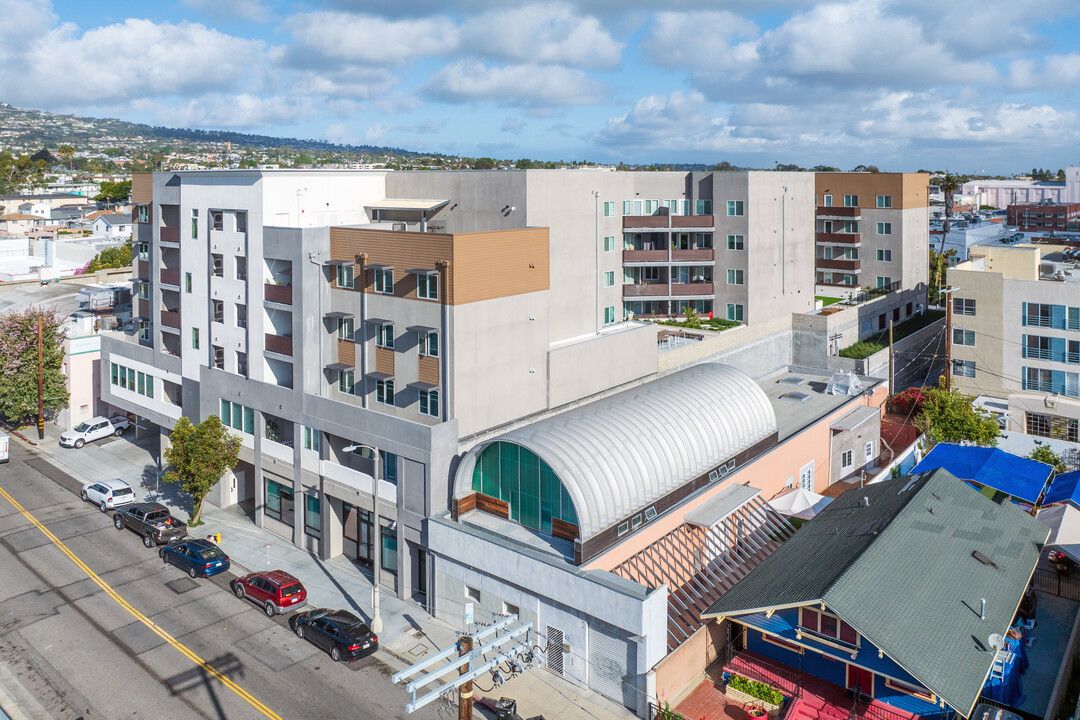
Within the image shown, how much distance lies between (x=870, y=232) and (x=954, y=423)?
37.5 m

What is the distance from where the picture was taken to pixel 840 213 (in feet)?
287

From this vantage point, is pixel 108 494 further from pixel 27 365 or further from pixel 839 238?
pixel 839 238

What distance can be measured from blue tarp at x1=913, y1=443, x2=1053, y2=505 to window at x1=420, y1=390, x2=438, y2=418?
2675cm

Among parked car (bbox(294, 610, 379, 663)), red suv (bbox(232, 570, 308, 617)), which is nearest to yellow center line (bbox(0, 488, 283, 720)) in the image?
parked car (bbox(294, 610, 379, 663))

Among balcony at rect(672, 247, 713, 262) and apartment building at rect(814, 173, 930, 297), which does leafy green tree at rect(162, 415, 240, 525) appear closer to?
balcony at rect(672, 247, 713, 262)

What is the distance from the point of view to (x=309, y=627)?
115 feet

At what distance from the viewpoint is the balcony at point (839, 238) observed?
8694 centimetres

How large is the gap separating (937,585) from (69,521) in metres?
45.7

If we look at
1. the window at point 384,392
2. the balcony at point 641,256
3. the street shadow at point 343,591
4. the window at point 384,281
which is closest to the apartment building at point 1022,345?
the balcony at point 641,256

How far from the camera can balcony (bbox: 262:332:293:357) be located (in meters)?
45.6

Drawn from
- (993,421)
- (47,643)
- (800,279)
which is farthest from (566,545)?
(800,279)

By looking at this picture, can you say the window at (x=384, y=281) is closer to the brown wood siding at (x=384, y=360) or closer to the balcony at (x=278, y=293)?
the brown wood siding at (x=384, y=360)

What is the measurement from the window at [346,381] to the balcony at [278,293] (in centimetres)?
496

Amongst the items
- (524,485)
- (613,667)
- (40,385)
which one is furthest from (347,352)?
(40,385)
